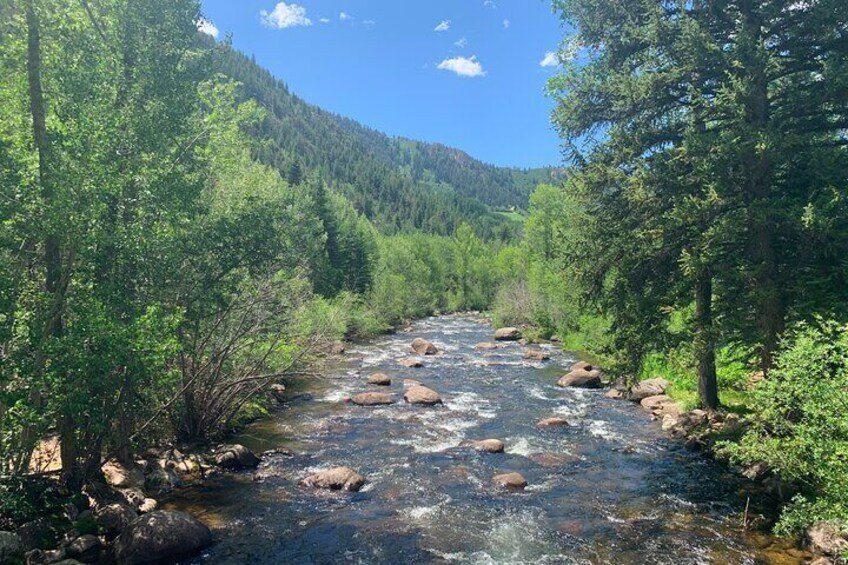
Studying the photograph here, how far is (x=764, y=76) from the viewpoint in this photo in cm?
1472

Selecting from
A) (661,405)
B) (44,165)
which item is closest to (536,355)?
(661,405)

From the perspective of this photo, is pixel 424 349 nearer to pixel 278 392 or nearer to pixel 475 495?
pixel 278 392

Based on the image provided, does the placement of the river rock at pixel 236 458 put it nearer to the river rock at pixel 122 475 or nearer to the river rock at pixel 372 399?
the river rock at pixel 122 475

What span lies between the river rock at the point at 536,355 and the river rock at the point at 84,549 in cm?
2986

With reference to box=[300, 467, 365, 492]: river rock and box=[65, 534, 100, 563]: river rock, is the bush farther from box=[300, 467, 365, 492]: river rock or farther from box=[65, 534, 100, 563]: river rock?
box=[65, 534, 100, 563]: river rock

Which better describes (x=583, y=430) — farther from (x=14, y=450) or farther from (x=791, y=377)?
(x=14, y=450)

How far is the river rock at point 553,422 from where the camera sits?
21.2 meters

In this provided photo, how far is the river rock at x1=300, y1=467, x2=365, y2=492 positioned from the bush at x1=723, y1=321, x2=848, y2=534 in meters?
9.39

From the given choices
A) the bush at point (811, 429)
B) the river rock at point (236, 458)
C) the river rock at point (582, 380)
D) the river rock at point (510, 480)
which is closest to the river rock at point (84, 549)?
the river rock at point (236, 458)

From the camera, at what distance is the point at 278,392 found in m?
25.5

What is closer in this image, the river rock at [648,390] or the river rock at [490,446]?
the river rock at [490,446]

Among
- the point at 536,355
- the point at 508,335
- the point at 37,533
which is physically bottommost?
the point at 536,355

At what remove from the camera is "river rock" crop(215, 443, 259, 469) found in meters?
16.4

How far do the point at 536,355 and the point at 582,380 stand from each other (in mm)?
9959
